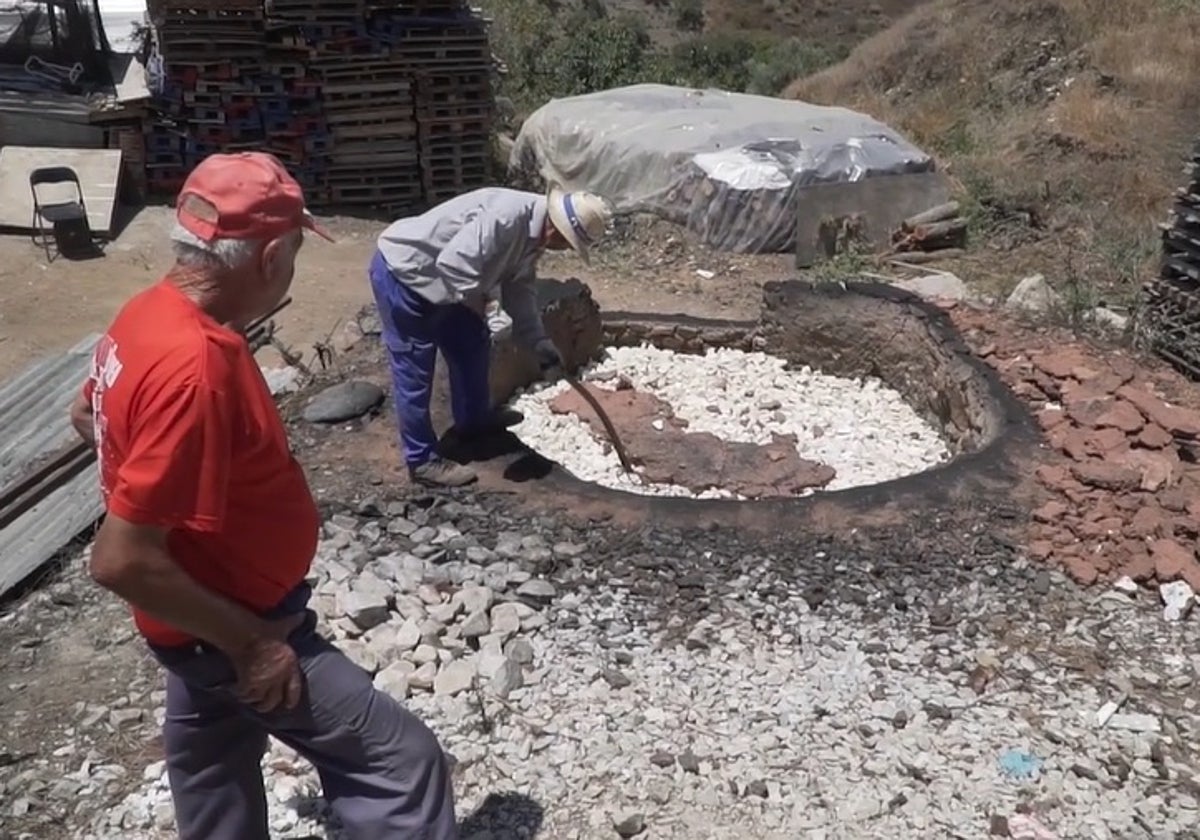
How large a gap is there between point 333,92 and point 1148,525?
878cm

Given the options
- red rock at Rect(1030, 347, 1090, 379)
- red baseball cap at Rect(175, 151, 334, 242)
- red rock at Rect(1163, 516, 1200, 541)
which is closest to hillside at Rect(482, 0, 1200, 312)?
red rock at Rect(1030, 347, 1090, 379)

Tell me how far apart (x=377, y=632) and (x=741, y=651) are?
1278 mm

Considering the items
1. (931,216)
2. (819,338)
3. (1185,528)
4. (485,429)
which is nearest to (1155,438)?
(1185,528)

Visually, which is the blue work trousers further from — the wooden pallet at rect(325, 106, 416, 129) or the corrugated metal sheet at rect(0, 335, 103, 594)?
the wooden pallet at rect(325, 106, 416, 129)

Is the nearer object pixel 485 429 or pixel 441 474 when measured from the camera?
pixel 441 474

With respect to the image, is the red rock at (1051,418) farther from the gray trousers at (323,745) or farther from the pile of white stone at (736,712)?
the gray trousers at (323,745)

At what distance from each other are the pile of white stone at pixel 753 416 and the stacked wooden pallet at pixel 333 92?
15.4ft

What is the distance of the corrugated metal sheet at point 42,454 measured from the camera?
4.96 meters

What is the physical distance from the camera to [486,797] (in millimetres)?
3590

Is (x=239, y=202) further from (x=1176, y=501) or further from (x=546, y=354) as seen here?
(x=1176, y=501)

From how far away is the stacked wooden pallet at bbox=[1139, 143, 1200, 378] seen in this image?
6.79 m

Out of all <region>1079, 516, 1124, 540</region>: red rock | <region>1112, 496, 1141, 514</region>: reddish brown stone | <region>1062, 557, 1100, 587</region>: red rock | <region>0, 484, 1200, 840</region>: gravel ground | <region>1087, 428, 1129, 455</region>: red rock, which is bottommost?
<region>0, 484, 1200, 840</region>: gravel ground

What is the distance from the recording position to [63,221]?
10078 mm

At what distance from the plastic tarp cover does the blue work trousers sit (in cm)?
498
